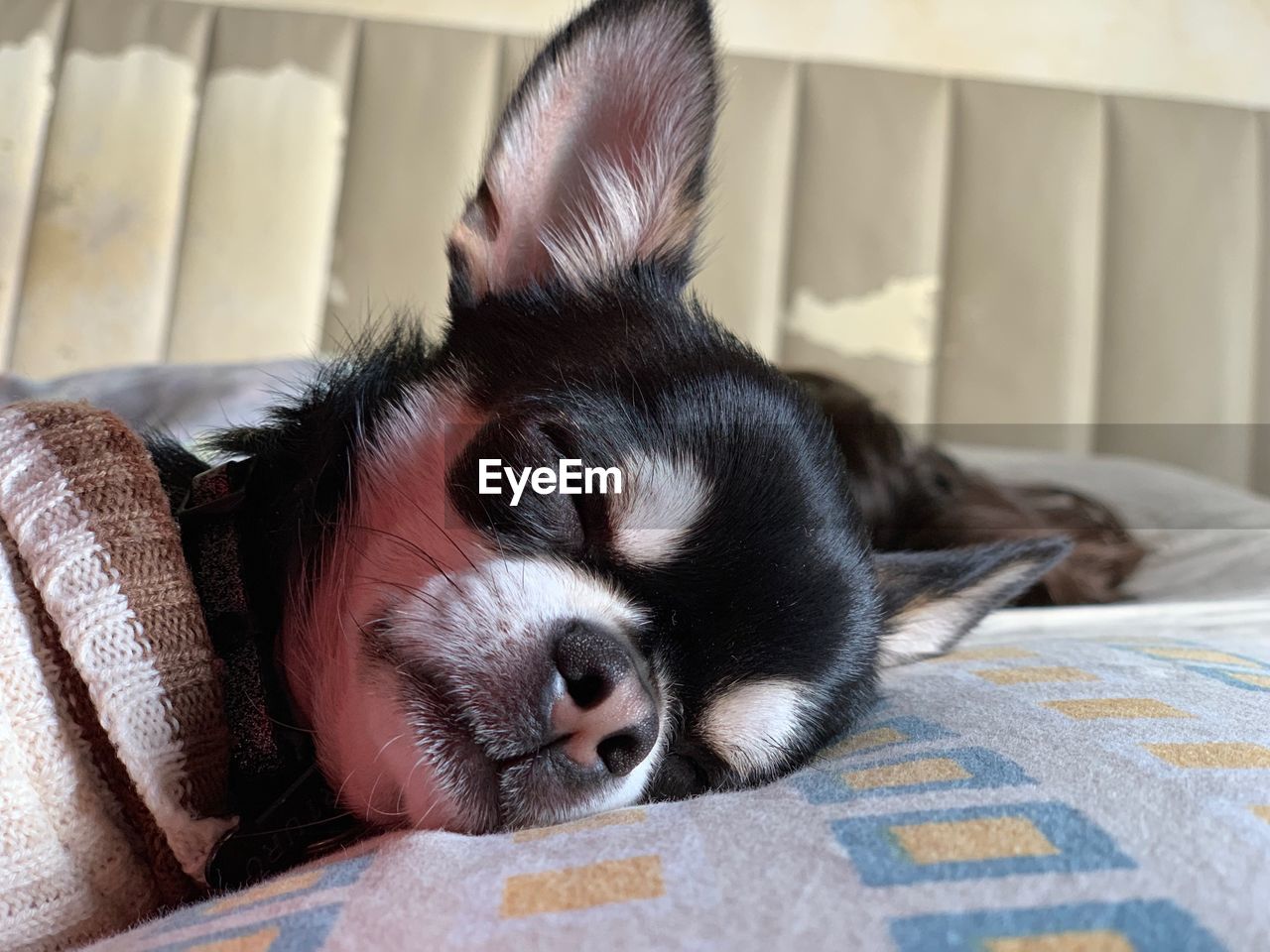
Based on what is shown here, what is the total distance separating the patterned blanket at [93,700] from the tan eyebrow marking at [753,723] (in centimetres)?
41

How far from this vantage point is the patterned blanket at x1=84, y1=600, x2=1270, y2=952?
0.44 metres

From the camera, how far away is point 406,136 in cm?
246

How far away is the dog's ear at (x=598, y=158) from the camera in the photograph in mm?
988

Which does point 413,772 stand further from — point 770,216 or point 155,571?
point 770,216

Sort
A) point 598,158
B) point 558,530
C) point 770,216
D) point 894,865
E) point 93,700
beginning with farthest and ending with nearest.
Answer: point 770,216, point 598,158, point 558,530, point 93,700, point 894,865

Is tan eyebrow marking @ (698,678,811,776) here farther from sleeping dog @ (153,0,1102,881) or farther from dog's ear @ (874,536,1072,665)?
dog's ear @ (874,536,1072,665)

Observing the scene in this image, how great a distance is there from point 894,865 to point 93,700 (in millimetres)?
549

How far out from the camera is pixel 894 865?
19.8 inches

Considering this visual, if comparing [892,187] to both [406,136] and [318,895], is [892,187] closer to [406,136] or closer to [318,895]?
[406,136]

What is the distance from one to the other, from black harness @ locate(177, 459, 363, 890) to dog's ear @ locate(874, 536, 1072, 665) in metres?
0.64

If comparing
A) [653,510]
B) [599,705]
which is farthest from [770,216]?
[599,705]

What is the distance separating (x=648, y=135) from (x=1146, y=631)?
1000mm

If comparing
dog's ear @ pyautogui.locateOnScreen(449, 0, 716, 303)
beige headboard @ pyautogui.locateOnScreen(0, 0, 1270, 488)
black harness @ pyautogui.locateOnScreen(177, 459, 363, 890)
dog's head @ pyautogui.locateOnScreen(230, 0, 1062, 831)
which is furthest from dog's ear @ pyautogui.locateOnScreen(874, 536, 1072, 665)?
beige headboard @ pyautogui.locateOnScreen(0, 0, 1270, 488)

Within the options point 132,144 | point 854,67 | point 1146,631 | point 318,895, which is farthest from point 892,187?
point 318,895
